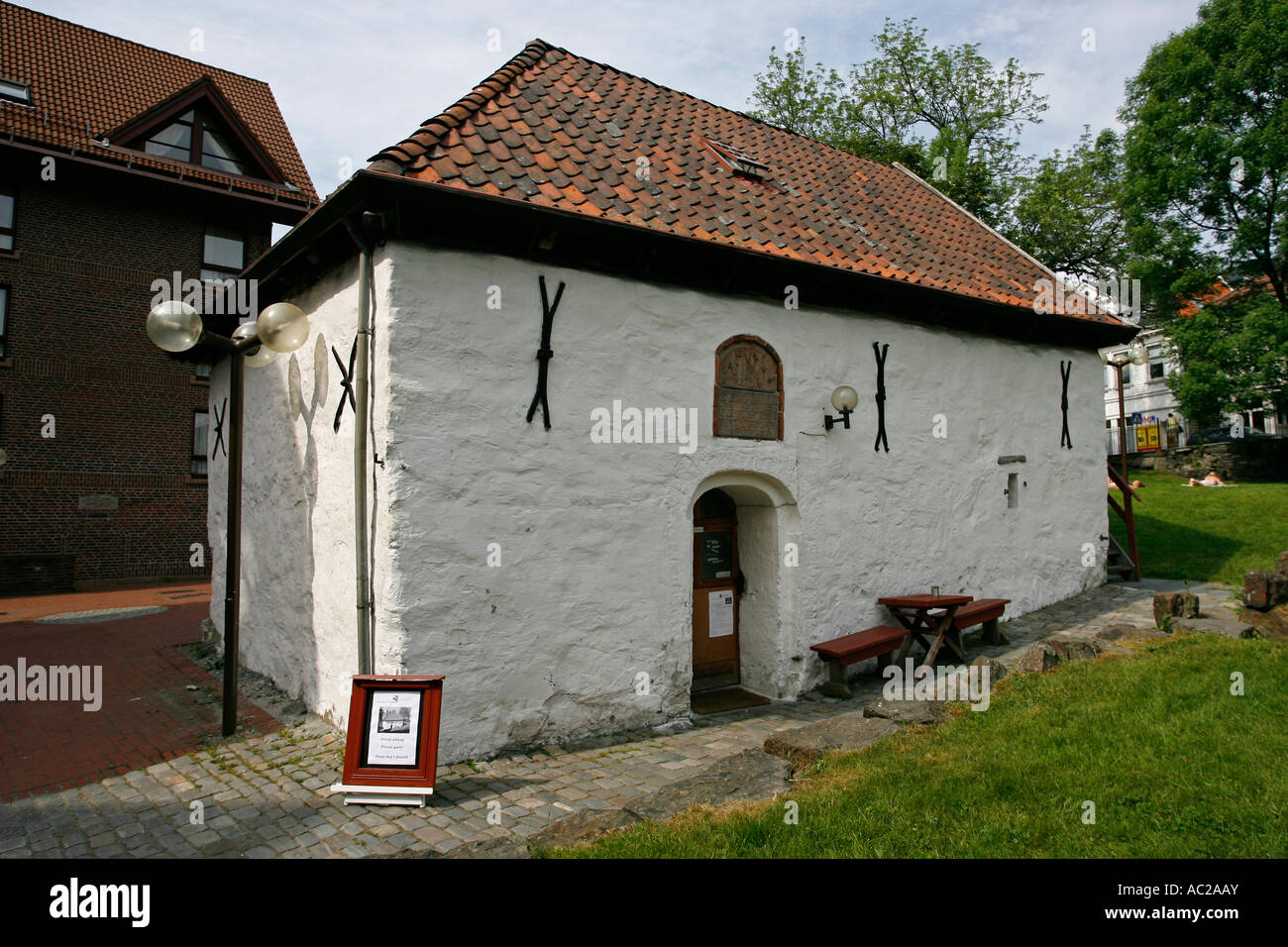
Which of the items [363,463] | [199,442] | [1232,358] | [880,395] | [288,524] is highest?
[1232,358]

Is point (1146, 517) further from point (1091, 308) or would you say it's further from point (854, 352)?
point (854, 352)

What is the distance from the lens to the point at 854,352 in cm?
835

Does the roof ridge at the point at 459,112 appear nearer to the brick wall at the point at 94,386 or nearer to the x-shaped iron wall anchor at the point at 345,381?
the x-shaped iron wall anchor at the point at 345,381

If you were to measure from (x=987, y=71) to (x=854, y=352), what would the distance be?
18.6 meters

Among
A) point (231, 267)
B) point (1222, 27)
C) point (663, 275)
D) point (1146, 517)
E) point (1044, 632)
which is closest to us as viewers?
point (663, 275)

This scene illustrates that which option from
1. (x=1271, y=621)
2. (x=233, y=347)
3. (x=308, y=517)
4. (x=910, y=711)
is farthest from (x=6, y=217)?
(x=1271, y=621)

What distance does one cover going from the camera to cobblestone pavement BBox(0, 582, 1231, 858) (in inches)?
174

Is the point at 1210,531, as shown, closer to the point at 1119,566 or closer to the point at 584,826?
the point at 1119,566

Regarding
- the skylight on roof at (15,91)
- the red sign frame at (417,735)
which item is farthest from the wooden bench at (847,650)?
the skylight on roof at (15,91)

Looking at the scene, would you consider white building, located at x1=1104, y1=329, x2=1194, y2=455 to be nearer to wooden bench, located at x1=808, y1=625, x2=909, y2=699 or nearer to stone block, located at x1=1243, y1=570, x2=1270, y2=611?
stone block, located at x1=1243, y1=570, x2=1270, y2=611

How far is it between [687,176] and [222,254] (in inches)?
592

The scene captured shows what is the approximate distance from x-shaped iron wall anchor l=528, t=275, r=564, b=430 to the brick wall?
14968 millimetres

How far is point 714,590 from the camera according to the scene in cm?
802
